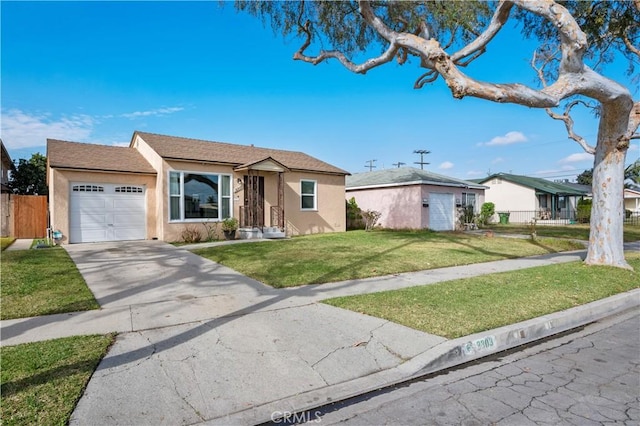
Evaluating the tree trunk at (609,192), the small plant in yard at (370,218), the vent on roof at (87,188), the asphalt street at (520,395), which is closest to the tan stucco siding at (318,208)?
the small plant in yard at (370,218)

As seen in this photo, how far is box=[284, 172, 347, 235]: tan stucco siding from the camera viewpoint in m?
18.3

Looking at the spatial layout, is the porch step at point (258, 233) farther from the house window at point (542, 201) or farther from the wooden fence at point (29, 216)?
the house window at point (542, 201)

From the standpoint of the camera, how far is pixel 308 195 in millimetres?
19141

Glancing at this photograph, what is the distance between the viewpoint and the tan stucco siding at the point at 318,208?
719 inches

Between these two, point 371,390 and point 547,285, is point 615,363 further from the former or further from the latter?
point 547,285

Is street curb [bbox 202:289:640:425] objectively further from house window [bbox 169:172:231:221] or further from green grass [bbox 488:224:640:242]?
green grass [bbox 488:224:640:242]

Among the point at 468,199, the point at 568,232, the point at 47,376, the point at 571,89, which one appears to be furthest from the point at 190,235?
the point at 568,232

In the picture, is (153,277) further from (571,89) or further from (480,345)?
(571,89)

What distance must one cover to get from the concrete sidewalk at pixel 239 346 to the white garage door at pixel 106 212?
25.2ft

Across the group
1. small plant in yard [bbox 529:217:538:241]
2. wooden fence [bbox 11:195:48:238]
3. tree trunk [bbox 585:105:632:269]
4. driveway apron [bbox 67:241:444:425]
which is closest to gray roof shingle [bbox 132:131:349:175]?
wooden fence [bbox 11:195:48:238]

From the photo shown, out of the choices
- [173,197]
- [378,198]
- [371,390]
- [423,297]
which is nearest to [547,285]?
[423,297]

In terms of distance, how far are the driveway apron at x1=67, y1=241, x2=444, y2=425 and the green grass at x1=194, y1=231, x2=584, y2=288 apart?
1.59 meters

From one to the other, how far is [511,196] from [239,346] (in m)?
38.8

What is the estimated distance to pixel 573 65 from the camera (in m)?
7.85
